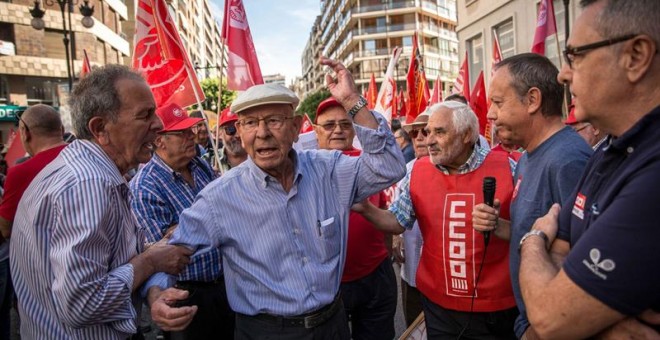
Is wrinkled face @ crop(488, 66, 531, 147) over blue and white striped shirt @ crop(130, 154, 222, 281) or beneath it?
over

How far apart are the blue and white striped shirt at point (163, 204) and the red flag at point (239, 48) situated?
1501mm

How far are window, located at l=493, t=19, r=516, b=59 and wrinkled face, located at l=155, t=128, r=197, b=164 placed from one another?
17.5 m

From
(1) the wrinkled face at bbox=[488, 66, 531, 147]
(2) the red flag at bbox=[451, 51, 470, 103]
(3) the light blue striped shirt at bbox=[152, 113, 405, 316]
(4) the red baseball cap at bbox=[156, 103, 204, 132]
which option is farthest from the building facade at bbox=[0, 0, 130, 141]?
(1) the wrinkled face at bbox=[488, 66, 531, 147]

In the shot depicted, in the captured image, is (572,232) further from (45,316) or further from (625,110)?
(45,316)

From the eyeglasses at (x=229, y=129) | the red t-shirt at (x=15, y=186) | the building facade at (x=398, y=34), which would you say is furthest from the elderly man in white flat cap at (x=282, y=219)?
the building facade at (x=398, y=34)

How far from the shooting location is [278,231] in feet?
7.86

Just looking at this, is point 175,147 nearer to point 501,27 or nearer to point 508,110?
point 508,110

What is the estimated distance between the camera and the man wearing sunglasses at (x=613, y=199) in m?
1.19

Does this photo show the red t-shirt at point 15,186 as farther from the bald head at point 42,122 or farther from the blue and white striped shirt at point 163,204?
the blue and white striped shirt at point 163,204

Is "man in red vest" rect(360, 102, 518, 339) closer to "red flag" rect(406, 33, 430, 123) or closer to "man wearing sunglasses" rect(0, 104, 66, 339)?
"man wearing sunglasses" rect(0, 104, 66, 339)

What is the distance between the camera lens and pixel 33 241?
1919mm

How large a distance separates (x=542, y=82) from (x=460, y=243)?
108 centimetres

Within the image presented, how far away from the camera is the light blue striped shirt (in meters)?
Result: 2.38

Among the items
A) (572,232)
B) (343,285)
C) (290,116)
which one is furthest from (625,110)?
(343,285)
